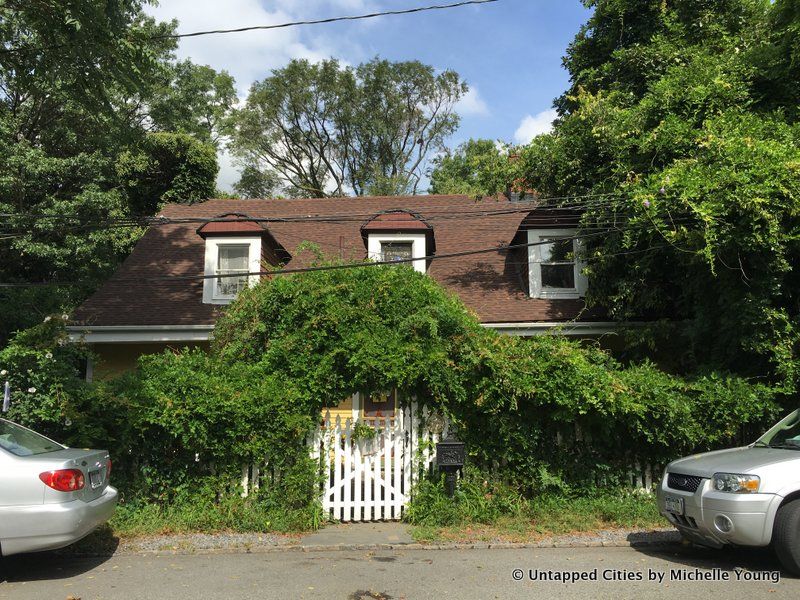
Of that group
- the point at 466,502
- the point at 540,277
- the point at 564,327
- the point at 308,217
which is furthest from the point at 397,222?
the point at 466,502

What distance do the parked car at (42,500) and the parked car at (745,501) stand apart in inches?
239

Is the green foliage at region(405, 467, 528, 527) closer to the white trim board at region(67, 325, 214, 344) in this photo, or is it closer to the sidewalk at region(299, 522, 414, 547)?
the sidewalk at region(299, 522, 414, 547)

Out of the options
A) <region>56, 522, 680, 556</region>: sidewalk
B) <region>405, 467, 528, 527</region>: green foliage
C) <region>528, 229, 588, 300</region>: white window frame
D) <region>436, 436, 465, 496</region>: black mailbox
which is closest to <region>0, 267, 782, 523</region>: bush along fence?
<region>405, 467, 528, 527</region>: green foliage

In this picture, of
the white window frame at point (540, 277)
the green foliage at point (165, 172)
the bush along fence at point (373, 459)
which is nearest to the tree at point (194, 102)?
the green foliage at point (165, 172)

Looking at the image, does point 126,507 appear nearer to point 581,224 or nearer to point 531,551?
point 531,551

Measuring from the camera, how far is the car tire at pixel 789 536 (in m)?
5.53

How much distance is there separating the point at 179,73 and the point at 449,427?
934 inches

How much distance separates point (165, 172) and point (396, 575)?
17.6 meters

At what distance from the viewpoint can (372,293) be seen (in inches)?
333

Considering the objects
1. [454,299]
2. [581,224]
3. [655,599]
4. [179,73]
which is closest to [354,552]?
[655,599]

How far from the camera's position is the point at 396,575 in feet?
19.9

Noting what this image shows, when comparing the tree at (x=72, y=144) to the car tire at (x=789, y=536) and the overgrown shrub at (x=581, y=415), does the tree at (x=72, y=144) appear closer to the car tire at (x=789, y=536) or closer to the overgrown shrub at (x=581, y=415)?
the overgrown shrub at (x=581, y=415)

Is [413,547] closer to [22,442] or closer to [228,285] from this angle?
[22,442]

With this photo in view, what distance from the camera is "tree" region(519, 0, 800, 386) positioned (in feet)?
27.8
